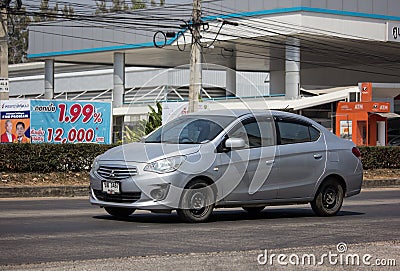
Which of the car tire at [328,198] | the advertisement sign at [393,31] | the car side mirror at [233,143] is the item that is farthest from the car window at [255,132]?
the advertisement sign at [393,31]

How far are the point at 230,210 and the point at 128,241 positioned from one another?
5432mm

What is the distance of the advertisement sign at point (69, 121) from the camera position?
3241cm

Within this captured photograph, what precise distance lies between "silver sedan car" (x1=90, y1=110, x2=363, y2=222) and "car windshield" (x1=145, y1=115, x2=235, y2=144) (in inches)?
0.6

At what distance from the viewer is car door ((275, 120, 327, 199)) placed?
13156 mm

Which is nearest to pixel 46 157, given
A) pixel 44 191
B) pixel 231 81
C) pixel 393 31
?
pixel 44 191

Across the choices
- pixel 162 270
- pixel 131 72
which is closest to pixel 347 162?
pixel 162 270

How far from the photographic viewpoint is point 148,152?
12148 mm

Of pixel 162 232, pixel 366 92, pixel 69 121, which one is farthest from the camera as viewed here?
pixel 366 92

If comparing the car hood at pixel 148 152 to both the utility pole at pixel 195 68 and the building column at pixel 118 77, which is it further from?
the building column at pixel 118 77

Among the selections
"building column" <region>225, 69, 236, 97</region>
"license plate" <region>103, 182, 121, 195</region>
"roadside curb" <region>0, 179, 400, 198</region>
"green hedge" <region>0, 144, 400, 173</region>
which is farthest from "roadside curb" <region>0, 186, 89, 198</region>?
"building column" <region>225, 69, 236, 97</region>

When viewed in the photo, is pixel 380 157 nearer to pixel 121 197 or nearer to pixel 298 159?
pixel 298 159

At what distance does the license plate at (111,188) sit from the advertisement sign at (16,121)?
20639 millimetres

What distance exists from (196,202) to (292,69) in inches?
1326

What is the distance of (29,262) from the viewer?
8391 millimetres
